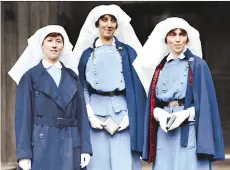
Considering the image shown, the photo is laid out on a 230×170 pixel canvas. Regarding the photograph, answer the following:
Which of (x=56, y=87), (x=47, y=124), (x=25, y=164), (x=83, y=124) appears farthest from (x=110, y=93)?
(x=25, y=164)

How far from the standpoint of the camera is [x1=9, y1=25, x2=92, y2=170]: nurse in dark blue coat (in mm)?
4969

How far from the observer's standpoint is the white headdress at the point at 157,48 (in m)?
5.15

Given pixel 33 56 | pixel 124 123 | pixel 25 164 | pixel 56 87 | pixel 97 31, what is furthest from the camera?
pixel 97 31

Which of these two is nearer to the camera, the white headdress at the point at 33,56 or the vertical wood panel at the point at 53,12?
the white headdress at the point at 33,56

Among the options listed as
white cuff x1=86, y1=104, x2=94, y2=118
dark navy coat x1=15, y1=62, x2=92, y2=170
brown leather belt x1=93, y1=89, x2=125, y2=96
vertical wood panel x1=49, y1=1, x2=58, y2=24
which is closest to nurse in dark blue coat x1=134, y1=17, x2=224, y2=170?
brown leather belt x1=93, y1=89, x2=125, y2=96

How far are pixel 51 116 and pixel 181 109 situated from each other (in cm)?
89

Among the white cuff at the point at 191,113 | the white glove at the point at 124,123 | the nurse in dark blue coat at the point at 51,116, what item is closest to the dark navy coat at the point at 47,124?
the nurse in dark blue coat at the point at 51,116

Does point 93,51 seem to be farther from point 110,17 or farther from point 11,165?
point 11,165

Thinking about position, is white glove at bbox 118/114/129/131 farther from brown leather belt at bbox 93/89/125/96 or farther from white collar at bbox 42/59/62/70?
white collar at bbox 42/59/62/70

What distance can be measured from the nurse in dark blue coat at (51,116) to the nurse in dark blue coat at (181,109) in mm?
498

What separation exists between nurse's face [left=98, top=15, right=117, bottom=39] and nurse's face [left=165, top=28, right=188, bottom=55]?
48 centimetres

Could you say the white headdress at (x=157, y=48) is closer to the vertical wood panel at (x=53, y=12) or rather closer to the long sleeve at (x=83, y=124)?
the long sleeve at (x=83, y=124)

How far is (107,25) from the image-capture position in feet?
17.6

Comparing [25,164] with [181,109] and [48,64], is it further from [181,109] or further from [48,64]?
[181,109]
